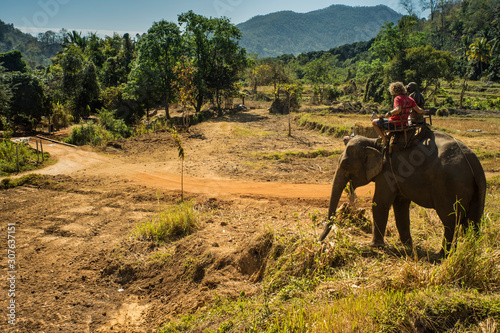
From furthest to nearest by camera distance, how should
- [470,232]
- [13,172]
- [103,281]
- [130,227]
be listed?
1. [13,172]
2. [130,227]
3. [103,281]
4. [470,232]

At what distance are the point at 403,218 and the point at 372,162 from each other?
1.24 meters

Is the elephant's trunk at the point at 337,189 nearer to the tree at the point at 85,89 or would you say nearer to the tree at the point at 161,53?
the tree at the point at 161,53

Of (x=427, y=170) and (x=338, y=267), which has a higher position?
(x=427, y=170)

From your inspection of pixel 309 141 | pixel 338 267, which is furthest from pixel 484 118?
pixel 338 267

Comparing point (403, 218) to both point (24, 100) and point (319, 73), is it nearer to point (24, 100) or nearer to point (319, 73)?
point (24, 100)

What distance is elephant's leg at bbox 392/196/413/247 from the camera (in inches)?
258

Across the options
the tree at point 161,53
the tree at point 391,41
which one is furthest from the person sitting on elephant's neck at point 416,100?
the tree at point 391,41

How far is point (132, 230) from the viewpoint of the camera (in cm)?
895

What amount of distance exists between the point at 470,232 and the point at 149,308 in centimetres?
553

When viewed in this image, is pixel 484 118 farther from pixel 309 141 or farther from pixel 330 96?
pixel 330 96

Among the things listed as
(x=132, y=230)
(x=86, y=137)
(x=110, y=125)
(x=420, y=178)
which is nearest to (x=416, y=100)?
(x=420, y=178)

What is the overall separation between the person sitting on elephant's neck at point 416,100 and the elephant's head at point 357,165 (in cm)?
86

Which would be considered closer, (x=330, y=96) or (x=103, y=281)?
(x=103, y=281)

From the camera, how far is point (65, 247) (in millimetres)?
8516
